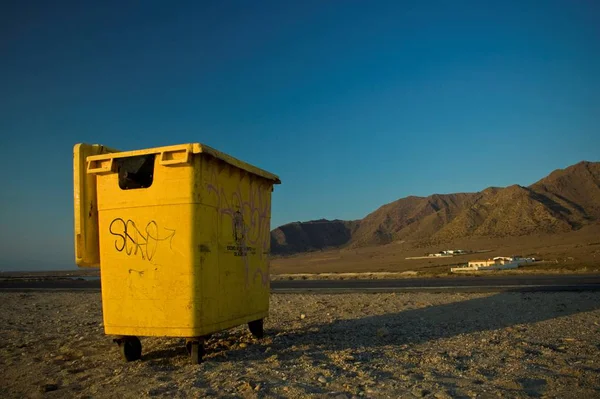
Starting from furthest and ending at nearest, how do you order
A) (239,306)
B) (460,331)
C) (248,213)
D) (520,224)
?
(520,224) < (460,331) < (248,213) < (239,306)

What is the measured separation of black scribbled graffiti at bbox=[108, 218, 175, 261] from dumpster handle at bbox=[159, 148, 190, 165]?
83 cm

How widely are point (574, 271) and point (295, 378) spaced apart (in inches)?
985

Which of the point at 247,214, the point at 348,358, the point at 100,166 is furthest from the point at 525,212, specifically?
the point at 100,166

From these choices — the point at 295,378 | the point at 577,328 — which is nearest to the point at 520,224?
the point at 577,328

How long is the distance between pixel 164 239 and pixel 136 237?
482mm

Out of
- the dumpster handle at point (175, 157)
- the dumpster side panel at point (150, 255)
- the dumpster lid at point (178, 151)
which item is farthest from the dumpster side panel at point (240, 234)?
the dumpster side panel at point (150, 255)

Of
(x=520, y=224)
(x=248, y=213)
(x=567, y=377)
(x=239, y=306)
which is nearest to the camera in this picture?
(x=567, y=377)

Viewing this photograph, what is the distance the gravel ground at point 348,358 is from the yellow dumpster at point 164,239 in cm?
59

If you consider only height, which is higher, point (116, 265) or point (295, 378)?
point (116, 265)

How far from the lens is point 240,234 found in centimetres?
702

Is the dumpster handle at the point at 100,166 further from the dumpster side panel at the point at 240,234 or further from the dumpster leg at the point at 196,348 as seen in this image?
the dumpster leg at the point at 196,348

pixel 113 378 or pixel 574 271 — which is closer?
pixel 113 378

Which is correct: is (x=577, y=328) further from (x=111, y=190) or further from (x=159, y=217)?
(x=111, y=190)

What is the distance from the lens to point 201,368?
5633 mm
